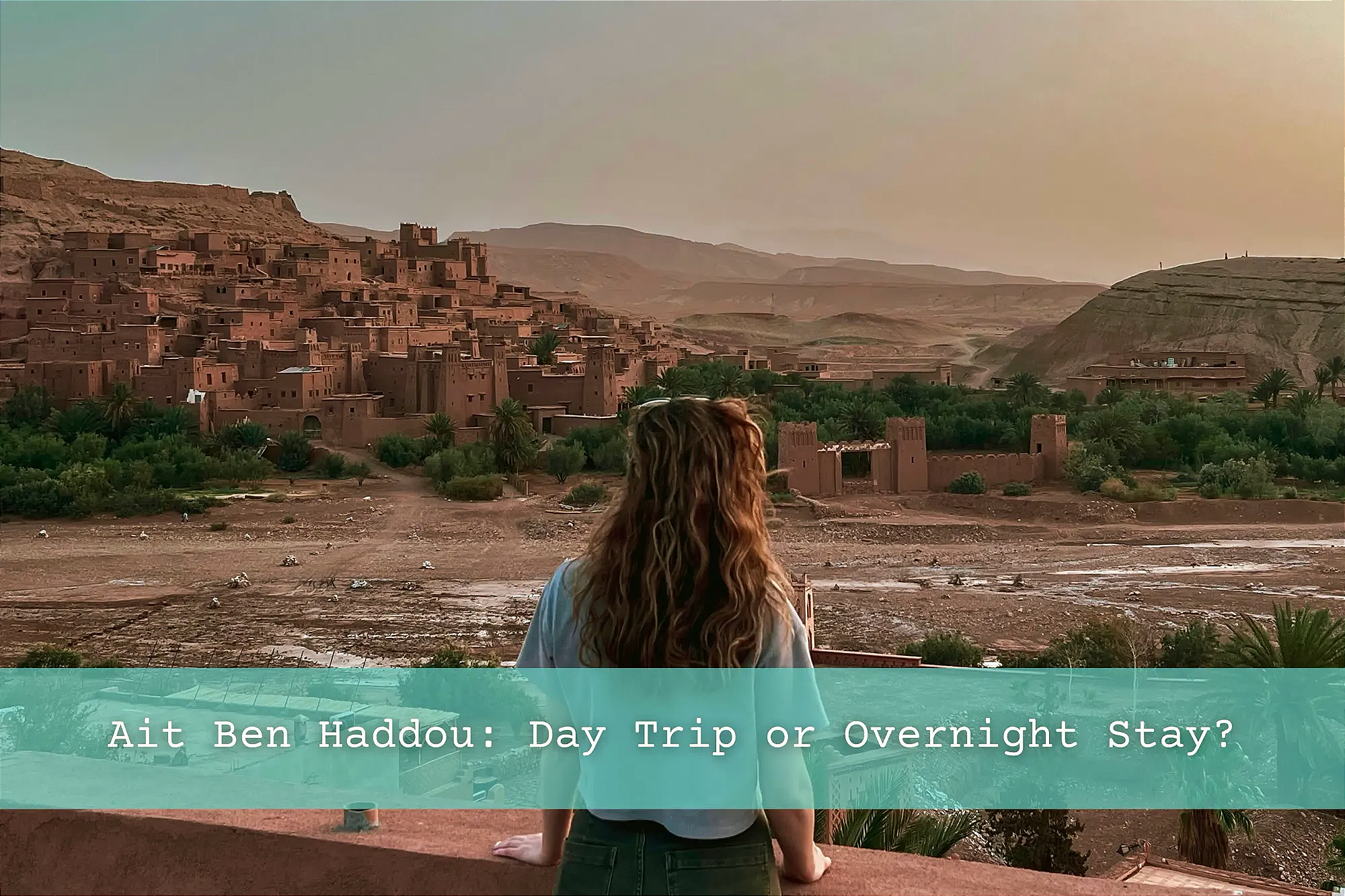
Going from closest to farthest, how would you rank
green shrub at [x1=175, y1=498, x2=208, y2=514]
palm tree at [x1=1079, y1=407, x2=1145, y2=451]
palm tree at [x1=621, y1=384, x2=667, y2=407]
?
1. green shrub at [x1=175, y1=498, x2=208, y2=514]
2. palm tree at [x1=1079, y1=407, x2=1145, y2=451]
3. palm tree at [x1=621, y1=384, x2=667, y2=407]

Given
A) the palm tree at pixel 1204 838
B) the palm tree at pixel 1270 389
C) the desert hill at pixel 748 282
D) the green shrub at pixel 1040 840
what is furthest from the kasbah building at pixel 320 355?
the desert hill at pixel 748 282

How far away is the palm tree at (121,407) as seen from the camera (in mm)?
20562

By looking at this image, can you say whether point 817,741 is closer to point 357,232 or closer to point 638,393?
point 638,393

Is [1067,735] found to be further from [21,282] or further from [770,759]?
[21,282]

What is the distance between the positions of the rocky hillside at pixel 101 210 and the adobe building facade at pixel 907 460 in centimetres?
1825

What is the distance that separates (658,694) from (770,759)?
16cm

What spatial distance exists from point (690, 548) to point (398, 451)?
18.9 metres

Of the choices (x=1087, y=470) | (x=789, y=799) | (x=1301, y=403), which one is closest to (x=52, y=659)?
(x=789, y=799)

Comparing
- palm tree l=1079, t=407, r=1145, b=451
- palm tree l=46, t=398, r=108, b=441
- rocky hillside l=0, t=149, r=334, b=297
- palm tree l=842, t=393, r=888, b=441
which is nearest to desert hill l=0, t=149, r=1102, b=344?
rocky hillside l=0, t=149, r=334, b=297

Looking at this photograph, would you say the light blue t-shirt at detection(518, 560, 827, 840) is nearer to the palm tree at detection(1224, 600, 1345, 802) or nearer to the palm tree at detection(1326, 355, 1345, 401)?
the palm tree at detection(1224, 600, 1345, 802)

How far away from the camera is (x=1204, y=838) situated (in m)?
5.49

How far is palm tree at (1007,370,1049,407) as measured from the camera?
2505 centimetres

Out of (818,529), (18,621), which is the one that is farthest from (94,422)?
(818,529)

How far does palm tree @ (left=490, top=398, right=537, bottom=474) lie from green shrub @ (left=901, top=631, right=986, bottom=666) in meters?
10.5
